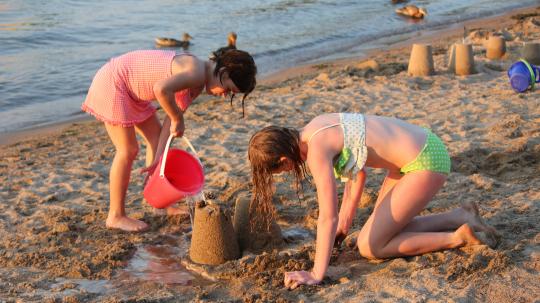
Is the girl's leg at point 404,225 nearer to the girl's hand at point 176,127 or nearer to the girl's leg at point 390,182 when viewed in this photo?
the girl's leg at point 390,182

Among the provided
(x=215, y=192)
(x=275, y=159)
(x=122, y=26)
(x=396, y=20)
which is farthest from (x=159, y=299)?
(x=396, y=20)

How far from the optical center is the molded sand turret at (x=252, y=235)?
12.8 feet

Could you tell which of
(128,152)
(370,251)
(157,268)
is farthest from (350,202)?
(128,152)

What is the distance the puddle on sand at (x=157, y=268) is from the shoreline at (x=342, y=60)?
3332 mm

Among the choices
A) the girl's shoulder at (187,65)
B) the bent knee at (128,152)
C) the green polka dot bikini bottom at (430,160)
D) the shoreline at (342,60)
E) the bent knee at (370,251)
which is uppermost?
the girl's shoulder at (187,65)

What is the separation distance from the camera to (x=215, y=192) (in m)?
4.82

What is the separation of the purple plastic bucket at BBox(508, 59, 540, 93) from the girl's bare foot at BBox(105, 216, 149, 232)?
3.70m

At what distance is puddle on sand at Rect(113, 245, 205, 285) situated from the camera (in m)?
3.66

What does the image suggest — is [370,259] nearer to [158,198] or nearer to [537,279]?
[537,279]

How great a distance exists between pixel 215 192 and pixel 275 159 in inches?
67.5

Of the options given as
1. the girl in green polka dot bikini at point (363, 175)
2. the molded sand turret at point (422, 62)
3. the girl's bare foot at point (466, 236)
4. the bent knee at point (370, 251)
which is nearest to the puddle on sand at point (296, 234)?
the girl in green polka dot bikini at point (363, 175)

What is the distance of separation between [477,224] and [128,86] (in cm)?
205

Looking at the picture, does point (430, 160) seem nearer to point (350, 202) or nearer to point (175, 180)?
point (350, 202)

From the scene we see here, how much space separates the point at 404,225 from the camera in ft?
11.5
